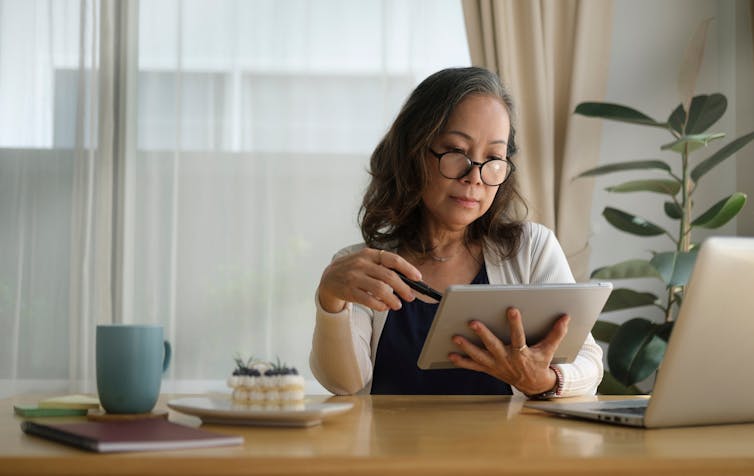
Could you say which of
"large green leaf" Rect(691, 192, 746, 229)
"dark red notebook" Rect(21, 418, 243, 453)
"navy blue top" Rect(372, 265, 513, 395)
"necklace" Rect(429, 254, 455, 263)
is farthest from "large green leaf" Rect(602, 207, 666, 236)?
"dark red notebook" Rect(21, 418, 243, 453)

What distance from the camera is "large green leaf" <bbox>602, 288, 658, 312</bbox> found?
2.82 meters

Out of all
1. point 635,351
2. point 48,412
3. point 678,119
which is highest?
point 678,119

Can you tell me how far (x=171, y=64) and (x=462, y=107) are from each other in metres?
1.55

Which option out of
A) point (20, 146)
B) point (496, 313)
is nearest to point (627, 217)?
point (496, 313)

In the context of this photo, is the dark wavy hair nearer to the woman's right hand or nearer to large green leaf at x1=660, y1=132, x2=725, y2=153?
the woman's right hand

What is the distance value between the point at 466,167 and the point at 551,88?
1.41 m

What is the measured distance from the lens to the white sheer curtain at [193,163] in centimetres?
308

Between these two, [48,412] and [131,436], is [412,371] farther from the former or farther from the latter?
[131,436]

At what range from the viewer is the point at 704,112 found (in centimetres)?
276

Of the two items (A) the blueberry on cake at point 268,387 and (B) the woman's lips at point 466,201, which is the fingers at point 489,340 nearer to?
(A) the blueberry on cake at point 268,387

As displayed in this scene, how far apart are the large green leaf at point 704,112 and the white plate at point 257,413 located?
209 centimetres

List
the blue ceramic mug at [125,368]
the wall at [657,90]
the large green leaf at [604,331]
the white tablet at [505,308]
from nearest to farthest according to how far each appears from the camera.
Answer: the blue ceramic mug at [125,368], the white tablet at [505,308], the large green leaf at [604,331], the wall at [657,90]

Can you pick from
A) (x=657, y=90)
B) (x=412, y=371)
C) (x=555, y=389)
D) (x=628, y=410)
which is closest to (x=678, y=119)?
(x=657, y=90)

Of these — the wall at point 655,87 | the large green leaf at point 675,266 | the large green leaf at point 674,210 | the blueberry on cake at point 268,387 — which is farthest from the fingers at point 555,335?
the wall at point 655,87
